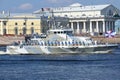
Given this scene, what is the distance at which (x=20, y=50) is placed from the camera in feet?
352

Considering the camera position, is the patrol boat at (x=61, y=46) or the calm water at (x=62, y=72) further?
the patrol boat at (x=61, y=46)

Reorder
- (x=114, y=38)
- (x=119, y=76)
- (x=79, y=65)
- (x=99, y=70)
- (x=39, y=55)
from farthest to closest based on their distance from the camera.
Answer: (x=114, y=38) → (x=39, y=55) → (x=79, y=65) → (x=99, y=70) → (x=119, y=76)

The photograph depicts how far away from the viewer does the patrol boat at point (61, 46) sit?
106m

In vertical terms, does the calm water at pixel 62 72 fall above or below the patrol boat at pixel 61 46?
below

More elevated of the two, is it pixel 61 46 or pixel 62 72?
pixel 61 46

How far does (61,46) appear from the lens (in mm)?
105938

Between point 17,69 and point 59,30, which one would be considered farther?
point 59,30

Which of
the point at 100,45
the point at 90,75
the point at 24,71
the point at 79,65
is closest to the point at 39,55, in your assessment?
the point at 100,45

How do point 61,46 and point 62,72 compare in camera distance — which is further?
point 61,46

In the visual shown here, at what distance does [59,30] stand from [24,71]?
3973cm

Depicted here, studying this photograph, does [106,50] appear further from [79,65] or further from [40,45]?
[79,65]

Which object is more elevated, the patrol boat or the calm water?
the patrol boat

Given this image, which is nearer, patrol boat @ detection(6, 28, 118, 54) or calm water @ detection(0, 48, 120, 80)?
calm water @ detection(0, 48, 120, 80)

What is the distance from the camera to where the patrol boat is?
105875 millimetres
